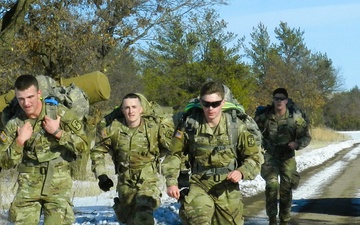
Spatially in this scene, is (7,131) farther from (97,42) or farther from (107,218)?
(97,42)

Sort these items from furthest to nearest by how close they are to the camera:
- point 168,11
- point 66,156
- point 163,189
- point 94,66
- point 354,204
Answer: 1. point 168,11
2. point 94,66
3. point 163,189
4. point 354,204
5. point 66,156

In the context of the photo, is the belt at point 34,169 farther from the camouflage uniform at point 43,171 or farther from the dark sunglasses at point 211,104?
the dark sunglasses at point 211,104

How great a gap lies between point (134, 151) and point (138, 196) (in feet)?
1.60

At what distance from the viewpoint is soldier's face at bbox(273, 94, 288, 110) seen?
10516 mm

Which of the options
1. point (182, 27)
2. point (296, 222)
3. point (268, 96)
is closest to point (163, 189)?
point (296, 222)

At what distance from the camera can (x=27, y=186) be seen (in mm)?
7031

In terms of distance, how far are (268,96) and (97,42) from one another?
3166 cm

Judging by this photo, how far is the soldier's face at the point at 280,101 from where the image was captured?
34.5 ft

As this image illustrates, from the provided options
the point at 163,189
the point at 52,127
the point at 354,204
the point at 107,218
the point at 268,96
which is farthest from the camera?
the point at 268,96

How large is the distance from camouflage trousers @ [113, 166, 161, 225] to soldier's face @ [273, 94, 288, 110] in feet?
10.1

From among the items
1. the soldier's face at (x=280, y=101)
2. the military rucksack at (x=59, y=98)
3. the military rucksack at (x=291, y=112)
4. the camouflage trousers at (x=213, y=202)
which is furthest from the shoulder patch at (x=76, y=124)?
the military rucksack at (x=291, y=112)

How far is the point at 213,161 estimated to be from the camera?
6.89 meters

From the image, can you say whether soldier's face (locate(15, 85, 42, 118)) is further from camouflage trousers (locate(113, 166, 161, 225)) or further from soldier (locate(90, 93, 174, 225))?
camouflage trousers (locate(113, 166, 161, 225))

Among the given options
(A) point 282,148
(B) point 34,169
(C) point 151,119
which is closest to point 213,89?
(C) point 151,119
